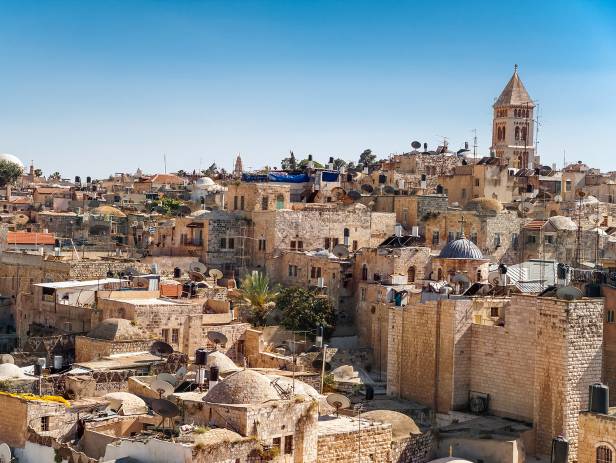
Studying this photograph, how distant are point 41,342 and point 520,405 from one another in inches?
553

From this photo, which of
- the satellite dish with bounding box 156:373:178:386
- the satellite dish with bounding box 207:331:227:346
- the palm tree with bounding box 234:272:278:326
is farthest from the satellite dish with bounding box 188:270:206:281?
the satellite dish with bounding box 156:373:178:386

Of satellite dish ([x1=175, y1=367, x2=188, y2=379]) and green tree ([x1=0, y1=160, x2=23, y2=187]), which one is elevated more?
green tree ([x1=0, y1=160, x2=23, y2=187])

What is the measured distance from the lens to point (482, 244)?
45.7m

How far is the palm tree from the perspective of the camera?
125 feet

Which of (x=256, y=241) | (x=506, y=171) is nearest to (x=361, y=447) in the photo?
(x=256, y=241)

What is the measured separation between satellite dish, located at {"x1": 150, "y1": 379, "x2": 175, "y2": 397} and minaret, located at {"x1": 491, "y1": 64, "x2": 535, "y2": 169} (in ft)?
180

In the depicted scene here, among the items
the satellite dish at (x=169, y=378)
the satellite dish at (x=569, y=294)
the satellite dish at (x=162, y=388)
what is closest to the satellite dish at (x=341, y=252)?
the satellite dish at (x=569, y=294)

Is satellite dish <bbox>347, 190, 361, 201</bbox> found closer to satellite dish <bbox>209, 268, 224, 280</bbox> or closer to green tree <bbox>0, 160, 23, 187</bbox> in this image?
satellite dish <bbox>209, 268, 224, 280</bbox>

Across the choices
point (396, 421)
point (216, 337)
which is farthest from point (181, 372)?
point (396, 421)

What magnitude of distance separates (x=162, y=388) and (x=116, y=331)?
7.85 metres

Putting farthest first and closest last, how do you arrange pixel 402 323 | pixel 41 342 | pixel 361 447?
1. pixel 41 342
2. pixel 402 323
3. pixel 361 447

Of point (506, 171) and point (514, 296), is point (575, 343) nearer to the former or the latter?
point (514, 296)

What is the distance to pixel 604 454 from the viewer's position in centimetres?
2209

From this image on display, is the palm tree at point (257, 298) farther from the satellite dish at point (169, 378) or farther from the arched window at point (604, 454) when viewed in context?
the arched window at point (604, 454)
